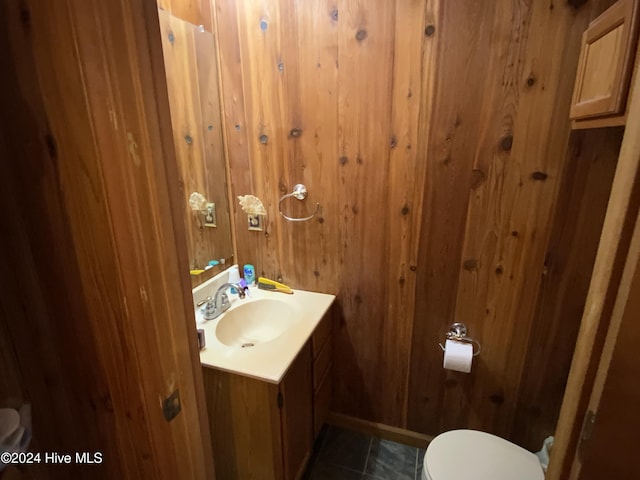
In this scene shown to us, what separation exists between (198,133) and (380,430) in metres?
1.86

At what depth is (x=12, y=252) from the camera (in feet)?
2.32

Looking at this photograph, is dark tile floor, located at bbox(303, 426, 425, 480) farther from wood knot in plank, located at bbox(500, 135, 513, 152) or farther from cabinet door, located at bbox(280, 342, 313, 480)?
wood knot in plank, located at bbox(500, 135, 513, 152)

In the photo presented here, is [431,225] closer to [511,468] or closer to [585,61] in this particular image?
[585,61]

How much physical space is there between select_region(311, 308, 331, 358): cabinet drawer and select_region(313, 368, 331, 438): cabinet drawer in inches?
8.8

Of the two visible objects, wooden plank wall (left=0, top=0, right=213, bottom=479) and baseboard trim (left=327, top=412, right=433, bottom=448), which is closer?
wooden plank wall (left=0, top=0, right=213, bottom=479)

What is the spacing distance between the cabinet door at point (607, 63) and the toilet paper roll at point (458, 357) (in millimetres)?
1000

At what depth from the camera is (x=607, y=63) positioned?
903mm

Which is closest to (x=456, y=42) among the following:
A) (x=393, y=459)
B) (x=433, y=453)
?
(x=433, y=453)

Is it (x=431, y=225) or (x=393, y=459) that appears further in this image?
(x=393, y=459)

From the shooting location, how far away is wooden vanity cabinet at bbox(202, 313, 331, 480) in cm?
125

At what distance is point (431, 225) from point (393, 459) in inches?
50.0

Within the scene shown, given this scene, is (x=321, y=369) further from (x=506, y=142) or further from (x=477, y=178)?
(x=506, y=142)

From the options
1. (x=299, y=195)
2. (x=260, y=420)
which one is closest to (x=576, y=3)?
(x=299, y=195)

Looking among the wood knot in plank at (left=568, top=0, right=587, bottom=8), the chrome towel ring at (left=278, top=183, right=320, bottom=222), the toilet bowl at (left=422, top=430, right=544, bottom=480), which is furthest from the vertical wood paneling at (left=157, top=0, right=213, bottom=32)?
the toilet bowl at (left=422, top=430, right=544, bottom=480)
